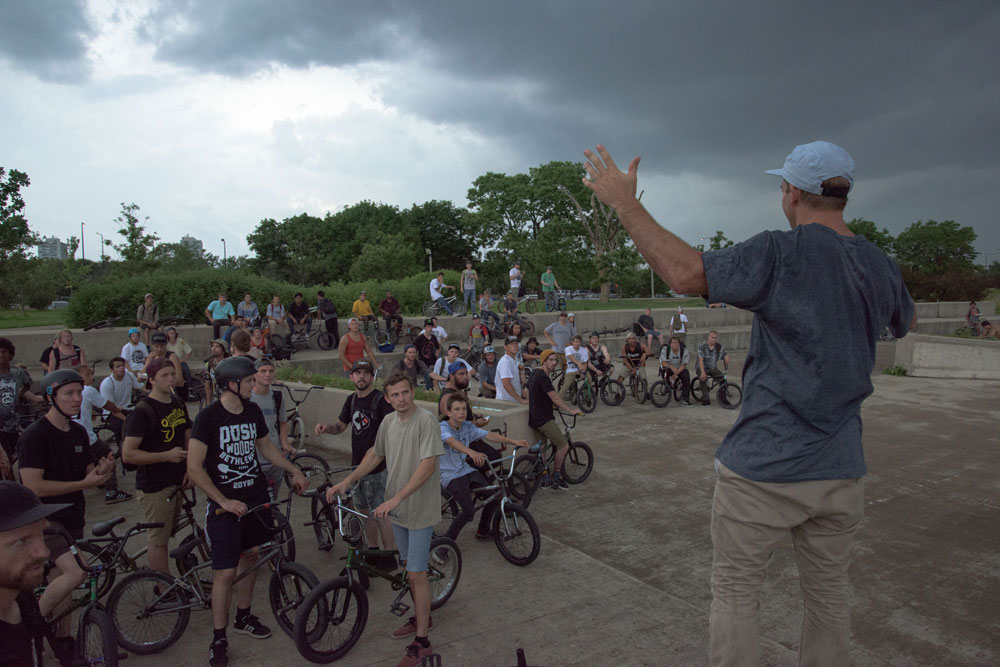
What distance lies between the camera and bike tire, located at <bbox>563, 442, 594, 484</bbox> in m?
8.30

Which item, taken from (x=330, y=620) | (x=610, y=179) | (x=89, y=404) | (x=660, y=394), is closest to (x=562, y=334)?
(x=660, y=394)

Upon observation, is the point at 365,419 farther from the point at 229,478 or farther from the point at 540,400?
the point at 540,400

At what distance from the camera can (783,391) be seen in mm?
2016

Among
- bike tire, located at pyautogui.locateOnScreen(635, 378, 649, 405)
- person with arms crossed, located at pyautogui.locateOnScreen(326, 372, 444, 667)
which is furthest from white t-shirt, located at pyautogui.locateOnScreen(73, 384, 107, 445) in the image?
bike tire, located at pyautogui.locateOnScreen(635, 378, 649, 405)

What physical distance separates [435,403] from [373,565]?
4.32 m

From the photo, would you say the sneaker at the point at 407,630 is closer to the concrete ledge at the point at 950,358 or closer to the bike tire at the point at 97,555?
the bike tire at the point at 97,555

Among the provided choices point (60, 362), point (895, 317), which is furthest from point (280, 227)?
point (895, 317)

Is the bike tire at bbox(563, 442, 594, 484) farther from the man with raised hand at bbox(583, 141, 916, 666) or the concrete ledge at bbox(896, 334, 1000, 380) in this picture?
the concrete ledge at bbox(896, 334, 1000, 380)

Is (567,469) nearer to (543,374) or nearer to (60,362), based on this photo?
(543,374)

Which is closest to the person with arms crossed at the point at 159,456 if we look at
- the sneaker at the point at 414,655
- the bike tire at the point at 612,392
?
the sneaker at the point at 414,655

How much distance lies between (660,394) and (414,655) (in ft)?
34.6

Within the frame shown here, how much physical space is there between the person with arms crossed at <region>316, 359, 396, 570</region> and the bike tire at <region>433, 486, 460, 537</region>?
25.0 inches

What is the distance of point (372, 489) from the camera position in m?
5.63

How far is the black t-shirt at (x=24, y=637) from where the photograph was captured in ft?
6.21
